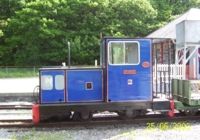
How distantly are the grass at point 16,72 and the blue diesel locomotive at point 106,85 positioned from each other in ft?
92.3

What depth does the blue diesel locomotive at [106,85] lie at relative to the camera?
12.4 meters

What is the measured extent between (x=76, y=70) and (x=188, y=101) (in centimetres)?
344

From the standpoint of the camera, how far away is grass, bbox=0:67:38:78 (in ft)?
134

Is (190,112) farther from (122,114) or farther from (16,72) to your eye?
(16,72)

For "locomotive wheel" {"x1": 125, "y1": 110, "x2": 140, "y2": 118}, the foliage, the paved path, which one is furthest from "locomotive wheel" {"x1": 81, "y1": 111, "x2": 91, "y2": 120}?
the foliage

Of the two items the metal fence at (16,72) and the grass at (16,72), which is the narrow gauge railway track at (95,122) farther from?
the metal fence at (16,72)

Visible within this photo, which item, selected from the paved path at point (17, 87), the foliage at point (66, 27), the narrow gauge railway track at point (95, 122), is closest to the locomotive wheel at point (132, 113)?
the narrow gauge railway track at point (95, 122)

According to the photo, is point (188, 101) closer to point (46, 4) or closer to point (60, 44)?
point (60, 44)

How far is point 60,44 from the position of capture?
48062 millimetres

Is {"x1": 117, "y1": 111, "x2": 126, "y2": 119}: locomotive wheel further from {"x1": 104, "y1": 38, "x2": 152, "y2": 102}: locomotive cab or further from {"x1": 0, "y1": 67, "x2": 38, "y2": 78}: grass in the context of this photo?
{"x1": 0, "y1": 67, "x2": 38, "y2": 78}: grass

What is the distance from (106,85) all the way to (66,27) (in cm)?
3872

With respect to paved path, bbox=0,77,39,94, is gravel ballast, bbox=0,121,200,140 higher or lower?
lower

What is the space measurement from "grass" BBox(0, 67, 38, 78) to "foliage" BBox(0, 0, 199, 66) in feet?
20.8

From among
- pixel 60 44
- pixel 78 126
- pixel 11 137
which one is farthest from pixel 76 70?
pixel 60 44
